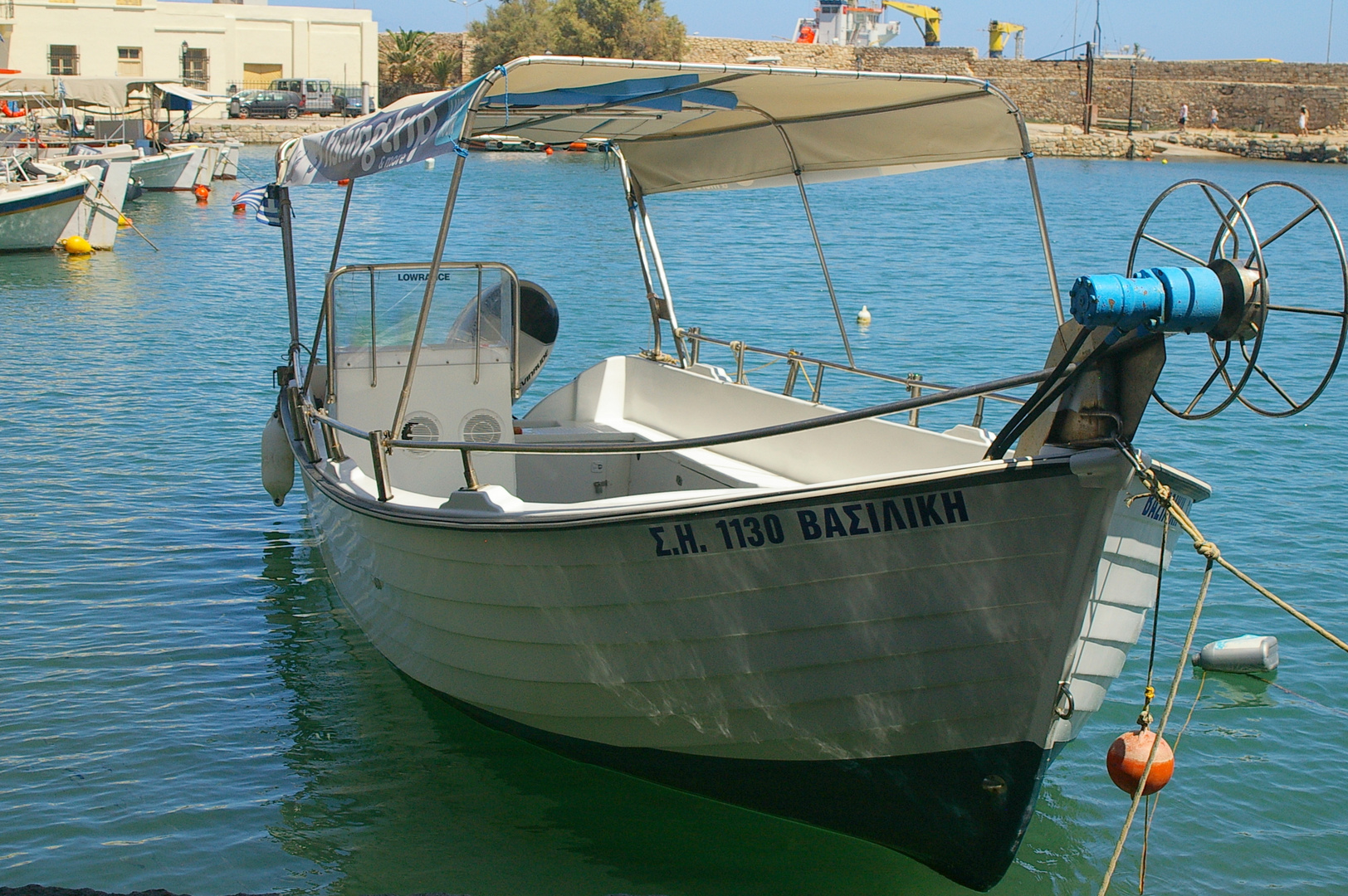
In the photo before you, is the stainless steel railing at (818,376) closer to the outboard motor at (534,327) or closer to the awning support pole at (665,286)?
the awning support pole at (665,286)

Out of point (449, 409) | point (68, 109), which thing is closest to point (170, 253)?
point (68, 109)

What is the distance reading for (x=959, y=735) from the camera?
4488 millimetres

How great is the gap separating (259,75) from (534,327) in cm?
6598

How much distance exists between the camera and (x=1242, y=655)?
7121mm

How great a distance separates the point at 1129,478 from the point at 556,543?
84.6 inches

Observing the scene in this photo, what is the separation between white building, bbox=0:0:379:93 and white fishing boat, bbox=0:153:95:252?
124 ft

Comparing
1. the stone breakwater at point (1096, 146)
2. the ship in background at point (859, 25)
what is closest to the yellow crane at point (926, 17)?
the ship in background at point (859, 25)

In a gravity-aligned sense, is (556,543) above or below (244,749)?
above

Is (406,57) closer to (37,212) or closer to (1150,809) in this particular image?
(37,212)

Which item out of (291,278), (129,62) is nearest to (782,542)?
(291,278)

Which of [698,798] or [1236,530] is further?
[1236,530]

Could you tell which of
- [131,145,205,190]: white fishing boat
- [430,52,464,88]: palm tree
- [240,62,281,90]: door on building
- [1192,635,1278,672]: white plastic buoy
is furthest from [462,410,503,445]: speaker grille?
[430,52,464,88]: palm tree

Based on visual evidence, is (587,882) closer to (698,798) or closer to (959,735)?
(698,798)

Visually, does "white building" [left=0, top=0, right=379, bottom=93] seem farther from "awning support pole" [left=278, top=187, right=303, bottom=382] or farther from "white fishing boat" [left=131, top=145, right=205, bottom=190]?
"awning support pole" [left=278, top=187, right=303, bottom=382]
